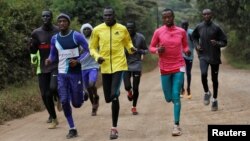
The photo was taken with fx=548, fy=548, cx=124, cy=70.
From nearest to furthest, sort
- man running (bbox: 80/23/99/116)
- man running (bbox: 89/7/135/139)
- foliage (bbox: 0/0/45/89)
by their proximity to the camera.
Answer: man running (bbox: 89/7/135/139)
man running (bbox: 80/23/99/116)
foliage (bbox: 0/0/45/89)

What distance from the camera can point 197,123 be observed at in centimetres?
1092

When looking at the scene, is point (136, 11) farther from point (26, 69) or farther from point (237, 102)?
Answer: point (237, 102)

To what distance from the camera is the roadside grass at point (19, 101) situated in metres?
13.6

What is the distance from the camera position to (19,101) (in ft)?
48.2

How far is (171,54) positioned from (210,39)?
291 cm

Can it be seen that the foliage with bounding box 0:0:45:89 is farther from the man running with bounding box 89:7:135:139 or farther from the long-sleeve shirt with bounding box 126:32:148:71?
the man running with bounding box 89:7:135:139

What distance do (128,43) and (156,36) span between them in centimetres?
53

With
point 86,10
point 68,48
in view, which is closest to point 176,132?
point 68,48

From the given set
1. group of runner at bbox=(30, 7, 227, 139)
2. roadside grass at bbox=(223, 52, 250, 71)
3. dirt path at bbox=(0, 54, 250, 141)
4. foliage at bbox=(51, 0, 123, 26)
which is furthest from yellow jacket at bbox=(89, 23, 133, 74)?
roadside grass at bbox=(223, 52, 250, 71)

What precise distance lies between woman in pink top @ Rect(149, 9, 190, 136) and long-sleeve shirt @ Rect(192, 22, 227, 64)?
2667 millimetres

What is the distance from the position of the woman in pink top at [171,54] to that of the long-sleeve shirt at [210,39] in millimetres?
2667

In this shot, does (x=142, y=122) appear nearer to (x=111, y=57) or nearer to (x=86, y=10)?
(x=111, y=57)

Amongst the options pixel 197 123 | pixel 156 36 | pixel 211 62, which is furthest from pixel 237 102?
pixel 156 36

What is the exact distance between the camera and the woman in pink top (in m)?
9.85
